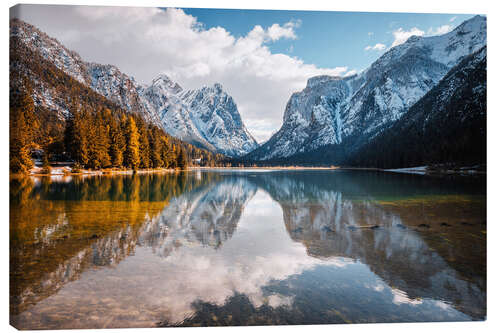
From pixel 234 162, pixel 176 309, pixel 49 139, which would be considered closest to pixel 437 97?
pixel 234 162

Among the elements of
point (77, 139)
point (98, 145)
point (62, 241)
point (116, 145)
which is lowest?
point (62, 241)

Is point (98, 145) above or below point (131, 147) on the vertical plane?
below

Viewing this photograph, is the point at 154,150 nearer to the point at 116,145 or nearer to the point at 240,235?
the point at 116,145

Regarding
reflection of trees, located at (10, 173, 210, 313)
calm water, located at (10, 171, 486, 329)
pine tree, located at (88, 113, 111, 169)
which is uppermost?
pine tree, located at (88, 113, 111, 169)

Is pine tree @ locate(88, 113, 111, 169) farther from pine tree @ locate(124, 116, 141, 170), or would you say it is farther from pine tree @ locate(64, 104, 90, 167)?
pine tree @ locate(124, 116, 141, 170)

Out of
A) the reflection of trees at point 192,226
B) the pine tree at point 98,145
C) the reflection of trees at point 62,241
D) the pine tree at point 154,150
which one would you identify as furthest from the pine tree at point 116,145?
the reflection of trees at point 192,226

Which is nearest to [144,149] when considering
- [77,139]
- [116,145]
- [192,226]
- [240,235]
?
[116,145]

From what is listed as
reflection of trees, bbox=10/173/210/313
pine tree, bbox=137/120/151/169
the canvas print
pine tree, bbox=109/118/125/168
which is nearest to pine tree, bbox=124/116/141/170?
pine tree, bbox=109/118/125/168

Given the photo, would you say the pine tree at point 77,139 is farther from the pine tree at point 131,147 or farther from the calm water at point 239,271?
the calm water at point 239,271

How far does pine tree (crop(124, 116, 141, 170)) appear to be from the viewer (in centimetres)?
5431

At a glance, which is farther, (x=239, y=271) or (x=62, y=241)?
(x=62, y=241)

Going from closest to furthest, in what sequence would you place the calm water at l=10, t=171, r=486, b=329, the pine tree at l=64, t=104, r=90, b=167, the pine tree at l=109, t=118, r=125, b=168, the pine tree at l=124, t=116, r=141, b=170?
1. the calm water at l=10, t=171, r=486, b=329
2. the pine tree at l=64, t=104, r=90, b=167
3. the pine tree at l=109, t=118, r=125, b=168
4. the pine tree at l=124, t=116, r=141, b=170

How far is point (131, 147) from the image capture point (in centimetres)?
5419

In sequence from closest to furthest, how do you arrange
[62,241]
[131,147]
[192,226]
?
[62,241] → [192,226] → [131,147]
